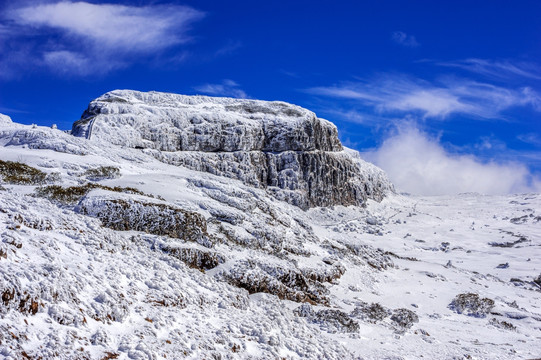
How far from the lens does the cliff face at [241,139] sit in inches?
2899

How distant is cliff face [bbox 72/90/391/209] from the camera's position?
7362cm

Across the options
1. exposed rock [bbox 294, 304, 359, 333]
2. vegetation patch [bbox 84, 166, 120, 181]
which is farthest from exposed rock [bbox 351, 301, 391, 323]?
vegetation patch [bbox 84, 166, 120, 181]

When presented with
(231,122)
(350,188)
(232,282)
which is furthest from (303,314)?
(350,188)

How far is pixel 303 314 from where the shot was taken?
56.6 ft

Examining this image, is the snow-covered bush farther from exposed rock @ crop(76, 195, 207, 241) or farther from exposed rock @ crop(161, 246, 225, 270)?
exposed rock @ crop(76, 195, 207, 241)

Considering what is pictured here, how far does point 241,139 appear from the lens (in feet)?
278

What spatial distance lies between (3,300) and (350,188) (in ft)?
322

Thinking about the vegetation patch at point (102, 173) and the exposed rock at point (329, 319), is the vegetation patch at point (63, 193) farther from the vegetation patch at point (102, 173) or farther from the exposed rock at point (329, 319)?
the exposed rock at point (329, 319)

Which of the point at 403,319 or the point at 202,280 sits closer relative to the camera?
the point at 202,280

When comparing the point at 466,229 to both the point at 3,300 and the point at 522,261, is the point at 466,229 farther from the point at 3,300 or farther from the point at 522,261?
the point at 3,300

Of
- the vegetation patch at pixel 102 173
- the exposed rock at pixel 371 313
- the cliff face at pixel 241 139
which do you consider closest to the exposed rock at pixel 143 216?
the exposed rock at pixel 371 313

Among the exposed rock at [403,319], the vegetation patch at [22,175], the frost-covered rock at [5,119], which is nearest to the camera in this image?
the exposed rock at [403,319]

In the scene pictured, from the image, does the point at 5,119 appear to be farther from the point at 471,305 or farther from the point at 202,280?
the point at 471,305

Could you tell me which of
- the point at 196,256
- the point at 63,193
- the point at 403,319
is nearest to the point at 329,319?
the point at 403,319
